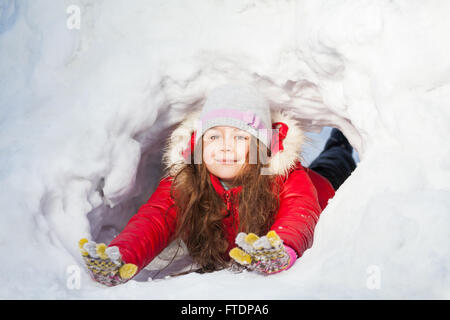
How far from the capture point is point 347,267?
3.25 feet

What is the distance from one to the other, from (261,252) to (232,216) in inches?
24.1

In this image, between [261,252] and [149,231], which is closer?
[261,252]

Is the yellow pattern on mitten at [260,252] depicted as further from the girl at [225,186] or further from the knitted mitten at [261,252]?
the girl at [225,186]

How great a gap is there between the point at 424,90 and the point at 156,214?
105 cm

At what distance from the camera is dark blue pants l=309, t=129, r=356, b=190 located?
2633 millimetres

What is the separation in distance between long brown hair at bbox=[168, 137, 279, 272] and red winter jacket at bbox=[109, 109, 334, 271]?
3 centimetres

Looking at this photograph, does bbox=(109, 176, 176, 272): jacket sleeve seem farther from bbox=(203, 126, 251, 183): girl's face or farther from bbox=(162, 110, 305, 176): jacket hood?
bbox=(203, 126, 251, 183): girl's face

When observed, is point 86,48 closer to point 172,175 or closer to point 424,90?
point 172,175

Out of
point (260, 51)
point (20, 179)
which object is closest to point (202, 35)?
point (260, 51)

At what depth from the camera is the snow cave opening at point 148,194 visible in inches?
67.7

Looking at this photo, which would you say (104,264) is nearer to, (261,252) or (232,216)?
(261,252)

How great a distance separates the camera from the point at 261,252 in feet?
3.58

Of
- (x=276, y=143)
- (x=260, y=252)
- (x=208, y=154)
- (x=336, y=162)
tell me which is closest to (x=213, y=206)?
(x=208, y=154)

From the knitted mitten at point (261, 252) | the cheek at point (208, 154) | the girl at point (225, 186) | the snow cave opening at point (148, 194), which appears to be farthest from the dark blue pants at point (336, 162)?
the knitted mitten at point (261, 252)
